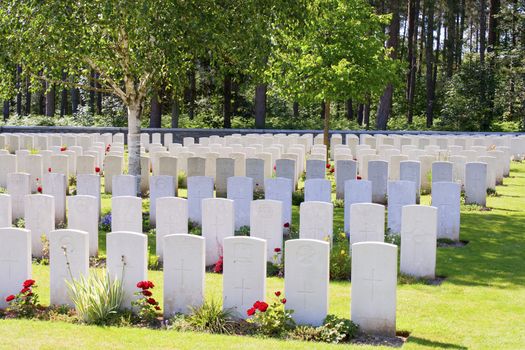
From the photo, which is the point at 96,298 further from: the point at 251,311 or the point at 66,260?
the point at 251,311

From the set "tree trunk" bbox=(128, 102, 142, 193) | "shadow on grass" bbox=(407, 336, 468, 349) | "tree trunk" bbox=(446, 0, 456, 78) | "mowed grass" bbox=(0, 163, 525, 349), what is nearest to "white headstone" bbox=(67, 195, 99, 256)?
"mowed grass" bbox=(0, 163, 525, 349)

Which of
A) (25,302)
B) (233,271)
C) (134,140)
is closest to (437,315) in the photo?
(233,271)

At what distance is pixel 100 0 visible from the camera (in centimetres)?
1330

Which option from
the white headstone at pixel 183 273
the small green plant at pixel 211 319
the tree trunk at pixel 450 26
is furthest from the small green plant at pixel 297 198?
the tree trunk at pixel 450 26

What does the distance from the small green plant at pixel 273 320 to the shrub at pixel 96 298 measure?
1.49m

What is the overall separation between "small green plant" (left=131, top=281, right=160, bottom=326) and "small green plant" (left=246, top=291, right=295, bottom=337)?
1066 millimetres

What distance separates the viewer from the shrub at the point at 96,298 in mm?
8234

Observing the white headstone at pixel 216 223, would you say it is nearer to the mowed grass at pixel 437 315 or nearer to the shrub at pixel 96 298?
the mowed grass at pixel 437 315

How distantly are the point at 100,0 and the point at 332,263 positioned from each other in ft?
20.5

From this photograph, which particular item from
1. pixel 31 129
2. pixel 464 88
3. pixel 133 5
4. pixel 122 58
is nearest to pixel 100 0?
pixel 133 5

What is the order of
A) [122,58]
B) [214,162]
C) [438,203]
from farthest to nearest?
[214,162] < [122,58] < [438,203]

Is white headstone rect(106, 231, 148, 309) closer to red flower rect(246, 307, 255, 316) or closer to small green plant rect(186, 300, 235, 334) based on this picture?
small green plant rect(186, 300, 235, 334)

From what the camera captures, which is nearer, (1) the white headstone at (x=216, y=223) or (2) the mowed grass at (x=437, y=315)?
(2) the mowed grass at (x=437, y=315)

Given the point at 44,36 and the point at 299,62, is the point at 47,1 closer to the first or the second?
the point at 44,36
